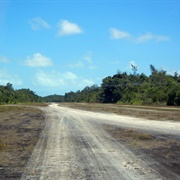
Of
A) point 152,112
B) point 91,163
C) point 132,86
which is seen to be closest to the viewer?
point 91,163

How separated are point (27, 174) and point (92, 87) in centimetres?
18466

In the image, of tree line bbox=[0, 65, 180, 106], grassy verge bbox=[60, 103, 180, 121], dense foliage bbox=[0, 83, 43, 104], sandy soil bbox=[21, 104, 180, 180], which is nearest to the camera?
sandy soil bbox=[21, 104, 180, 180]

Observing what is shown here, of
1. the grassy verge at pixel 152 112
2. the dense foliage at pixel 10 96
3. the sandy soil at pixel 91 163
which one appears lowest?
the sandy soil at pixel 91 163

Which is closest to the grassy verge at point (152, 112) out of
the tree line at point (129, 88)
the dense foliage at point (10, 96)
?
the tree line at point (129, 88)

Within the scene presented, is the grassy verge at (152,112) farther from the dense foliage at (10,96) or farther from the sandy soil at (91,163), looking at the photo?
the dense foliage at (10,96)

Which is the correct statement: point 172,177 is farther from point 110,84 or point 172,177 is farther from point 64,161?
point 110,84

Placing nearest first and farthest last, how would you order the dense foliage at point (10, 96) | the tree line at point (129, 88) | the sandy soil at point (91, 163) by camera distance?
1. the sandy soil at point (91, 163)
2. the tree line at point (129, 88)
3. the dense foliage at point (10, 96)

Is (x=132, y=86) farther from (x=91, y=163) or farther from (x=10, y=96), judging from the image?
(x=91, y=163)

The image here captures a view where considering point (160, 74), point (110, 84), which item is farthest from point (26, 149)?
point (110, 84)

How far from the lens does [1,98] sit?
326 feet

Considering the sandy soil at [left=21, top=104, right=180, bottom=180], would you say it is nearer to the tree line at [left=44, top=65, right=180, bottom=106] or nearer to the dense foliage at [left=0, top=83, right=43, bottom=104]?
the tree line at [left=44, top=65, right=180, bottom=106]

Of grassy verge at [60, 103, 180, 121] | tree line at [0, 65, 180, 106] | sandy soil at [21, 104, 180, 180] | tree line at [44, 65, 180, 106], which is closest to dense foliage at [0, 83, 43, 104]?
tree line at [0, 65, 180, 106]

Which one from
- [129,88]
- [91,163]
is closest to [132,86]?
[129,88]

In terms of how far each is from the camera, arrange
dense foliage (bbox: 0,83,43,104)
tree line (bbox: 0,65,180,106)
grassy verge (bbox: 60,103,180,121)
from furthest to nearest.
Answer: dense foliage (bbox: 0,83,43,104) < tree line (bbox: 0,65,180,106) < grassy verge (bbox: 60,103,180,121)
